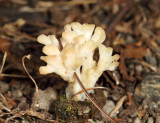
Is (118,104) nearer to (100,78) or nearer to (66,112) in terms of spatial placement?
(100,78)

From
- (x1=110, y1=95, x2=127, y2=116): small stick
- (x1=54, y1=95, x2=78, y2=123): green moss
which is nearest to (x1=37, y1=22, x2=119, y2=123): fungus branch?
(x1=54, y1=95, x2=78, y2=123): green moss

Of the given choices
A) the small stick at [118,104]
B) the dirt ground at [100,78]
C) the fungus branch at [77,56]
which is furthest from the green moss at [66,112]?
the small stick at [118,104]

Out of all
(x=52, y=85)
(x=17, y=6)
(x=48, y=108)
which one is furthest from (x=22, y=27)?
(x=48, y=108)

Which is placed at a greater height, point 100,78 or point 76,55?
point 76,55

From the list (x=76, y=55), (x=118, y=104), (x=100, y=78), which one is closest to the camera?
(x=76, y=55)

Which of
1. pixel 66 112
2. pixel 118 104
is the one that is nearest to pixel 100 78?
pixel 118 104
